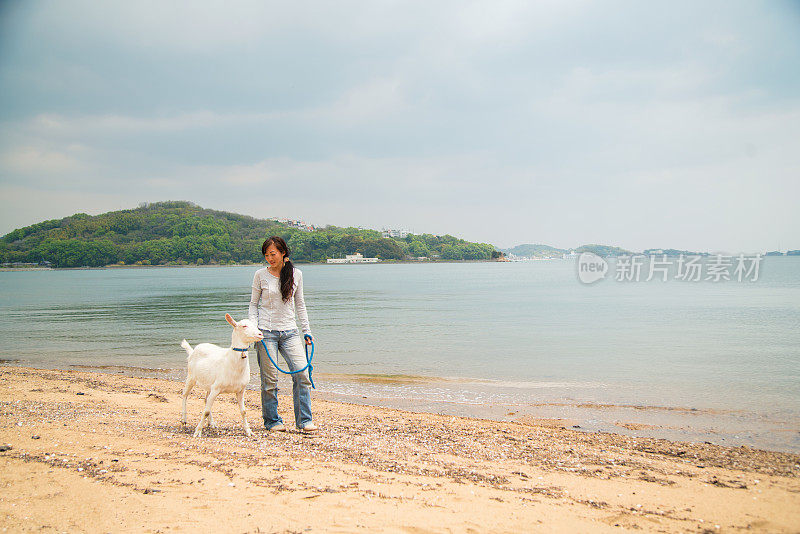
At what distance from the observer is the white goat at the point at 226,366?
6.82 m

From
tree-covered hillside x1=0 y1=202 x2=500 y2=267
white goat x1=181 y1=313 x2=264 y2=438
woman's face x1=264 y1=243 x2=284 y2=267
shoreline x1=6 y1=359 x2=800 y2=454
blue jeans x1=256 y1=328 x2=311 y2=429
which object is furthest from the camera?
tree-covered hillside x1=0 y1=202 x2=500 y2=267

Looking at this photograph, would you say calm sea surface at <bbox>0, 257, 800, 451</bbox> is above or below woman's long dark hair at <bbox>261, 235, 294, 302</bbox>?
Result: below

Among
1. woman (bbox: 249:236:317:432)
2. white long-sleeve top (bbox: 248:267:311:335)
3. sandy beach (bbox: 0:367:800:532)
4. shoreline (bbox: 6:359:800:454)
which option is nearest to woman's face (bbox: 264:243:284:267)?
woman (bbox: 249:236:317:432)

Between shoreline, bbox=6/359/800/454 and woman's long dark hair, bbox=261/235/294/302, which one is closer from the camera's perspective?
woman's long dark hair, bbox=261/235/294/302

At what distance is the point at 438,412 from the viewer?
10.7 m

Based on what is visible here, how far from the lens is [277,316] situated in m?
7.30

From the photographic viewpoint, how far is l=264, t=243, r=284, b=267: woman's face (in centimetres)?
711

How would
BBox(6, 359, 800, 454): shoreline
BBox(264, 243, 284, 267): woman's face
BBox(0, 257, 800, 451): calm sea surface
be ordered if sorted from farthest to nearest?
BBox(0, 257, 800, 451): calm sea surface < BBox(6, 359, 800, 454): shoreline < BBox(264, 243, 284, 267): woman's face

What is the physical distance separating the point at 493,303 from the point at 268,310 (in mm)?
38595

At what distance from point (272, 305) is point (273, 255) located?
0.74 metres

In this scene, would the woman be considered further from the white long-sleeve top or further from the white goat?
the white goat

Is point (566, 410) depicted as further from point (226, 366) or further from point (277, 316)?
point (226, 366)

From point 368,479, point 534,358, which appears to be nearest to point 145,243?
point 534,358

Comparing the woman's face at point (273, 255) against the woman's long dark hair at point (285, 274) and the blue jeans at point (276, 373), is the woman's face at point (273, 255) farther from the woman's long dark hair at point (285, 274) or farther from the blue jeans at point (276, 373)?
the blue jeans at point (276, 373)
